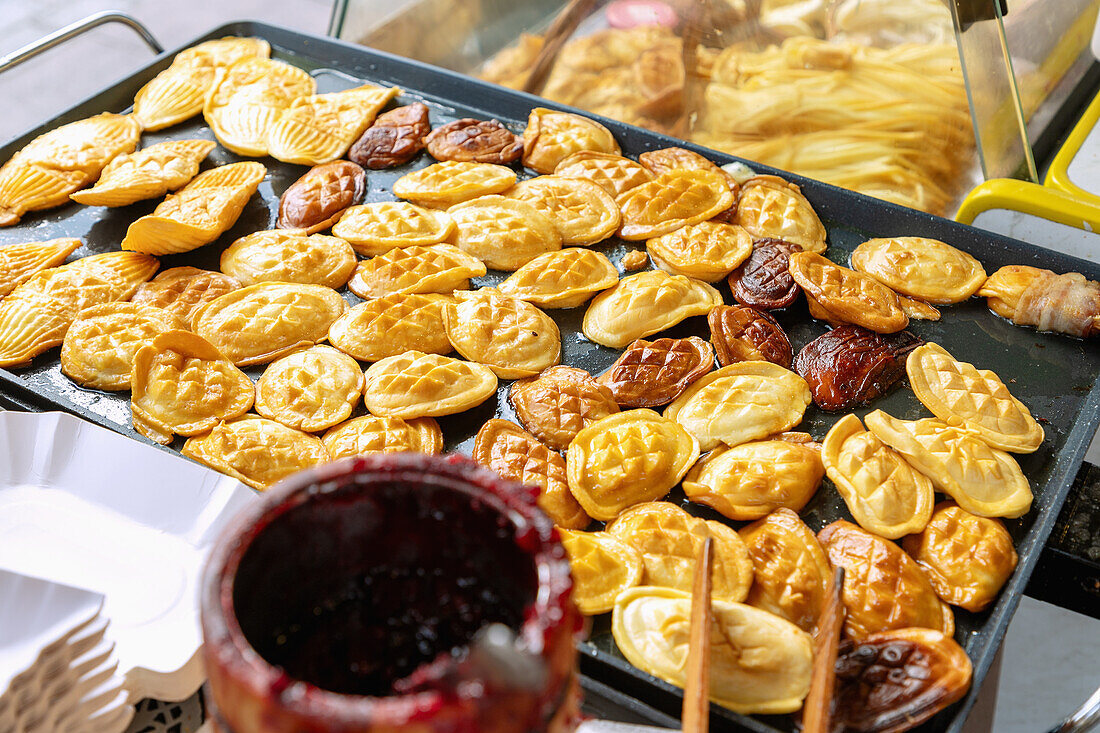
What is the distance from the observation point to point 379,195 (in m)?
2.62

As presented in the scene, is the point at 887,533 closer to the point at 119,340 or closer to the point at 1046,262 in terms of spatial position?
the point at 1046,262

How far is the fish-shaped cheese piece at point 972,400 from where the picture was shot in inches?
73.9

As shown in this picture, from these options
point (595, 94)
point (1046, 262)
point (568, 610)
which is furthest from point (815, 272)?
point (568, 610)

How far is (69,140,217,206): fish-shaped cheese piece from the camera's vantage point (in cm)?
245

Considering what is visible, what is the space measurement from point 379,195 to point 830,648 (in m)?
1.89

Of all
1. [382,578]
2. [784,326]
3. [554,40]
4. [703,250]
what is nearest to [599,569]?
[382,578]

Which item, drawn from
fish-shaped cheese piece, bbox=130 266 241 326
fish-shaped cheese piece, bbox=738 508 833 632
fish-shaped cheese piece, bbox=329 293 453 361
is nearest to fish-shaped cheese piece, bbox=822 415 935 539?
fish-shaped cheese piece, bbox=738 508 833 632

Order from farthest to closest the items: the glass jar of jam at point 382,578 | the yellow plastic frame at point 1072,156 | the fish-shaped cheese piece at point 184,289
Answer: the yellow plastic frame at point 1072,156 → the fish-shaped cheese piece at point 184,289 → the glass jar of jam at point 382,578

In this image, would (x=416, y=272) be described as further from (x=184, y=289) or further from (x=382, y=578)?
(x=382, y=578)

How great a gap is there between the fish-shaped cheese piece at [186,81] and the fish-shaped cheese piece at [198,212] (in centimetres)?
41

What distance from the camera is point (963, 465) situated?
69.9 inches

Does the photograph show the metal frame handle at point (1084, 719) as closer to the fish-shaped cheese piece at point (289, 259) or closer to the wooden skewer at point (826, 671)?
the wooden skewer at point (826, 671)

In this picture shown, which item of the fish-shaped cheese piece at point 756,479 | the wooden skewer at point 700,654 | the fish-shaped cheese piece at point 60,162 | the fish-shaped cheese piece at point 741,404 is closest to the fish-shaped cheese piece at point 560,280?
the fish-shaped cheese piece at point 741,404

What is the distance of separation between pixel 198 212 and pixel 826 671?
197cm
